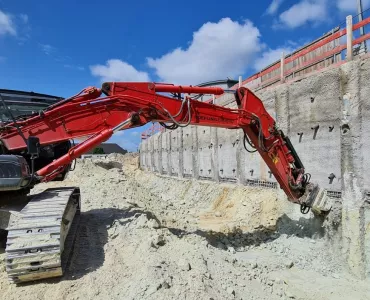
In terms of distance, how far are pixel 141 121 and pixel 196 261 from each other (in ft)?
8.11

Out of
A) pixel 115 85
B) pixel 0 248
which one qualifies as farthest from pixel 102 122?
pixel 0 248

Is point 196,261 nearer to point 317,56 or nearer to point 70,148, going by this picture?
point 70,148

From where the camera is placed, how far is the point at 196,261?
5020 mm

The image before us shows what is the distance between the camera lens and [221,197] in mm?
12234

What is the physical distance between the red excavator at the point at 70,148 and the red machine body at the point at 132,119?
0.02 metres

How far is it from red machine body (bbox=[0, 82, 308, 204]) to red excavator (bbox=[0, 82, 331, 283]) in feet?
0.05

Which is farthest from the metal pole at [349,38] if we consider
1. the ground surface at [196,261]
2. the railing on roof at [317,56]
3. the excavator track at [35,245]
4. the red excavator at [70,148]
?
the excavator track at [35,245]

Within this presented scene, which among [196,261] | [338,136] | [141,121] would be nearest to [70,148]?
[141,121]

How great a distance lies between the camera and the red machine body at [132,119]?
5.29m

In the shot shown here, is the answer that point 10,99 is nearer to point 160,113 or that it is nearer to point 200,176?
point 160,113

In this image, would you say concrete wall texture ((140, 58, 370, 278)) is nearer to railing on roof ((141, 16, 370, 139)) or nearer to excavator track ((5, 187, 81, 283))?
railing on roof ((141, 16, 370, 139))

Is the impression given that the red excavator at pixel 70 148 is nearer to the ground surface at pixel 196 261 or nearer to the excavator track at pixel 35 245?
the excavator track at pixel 35 245

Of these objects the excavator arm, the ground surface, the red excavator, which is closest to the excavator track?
the red excavator

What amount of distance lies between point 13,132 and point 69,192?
130 cm
